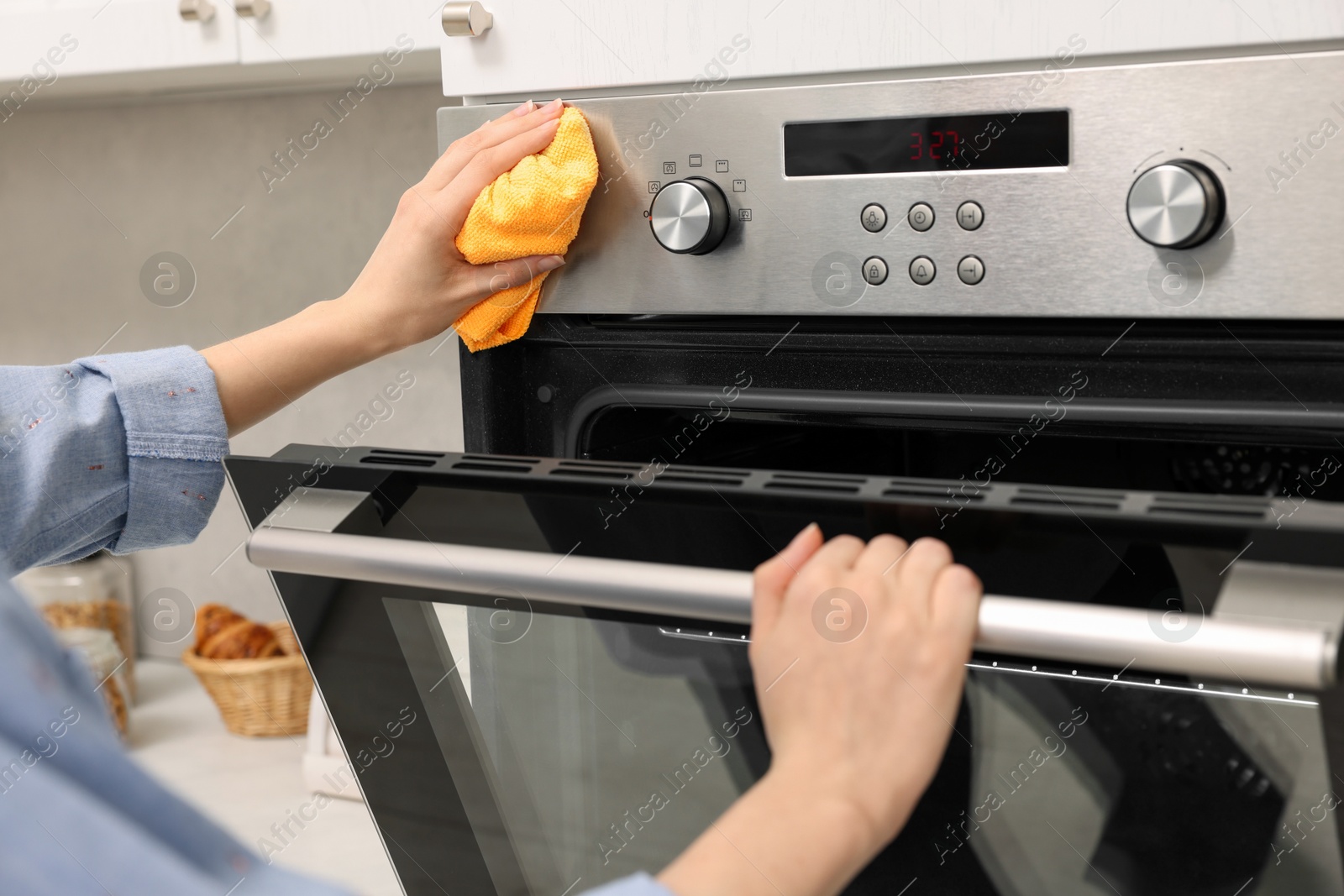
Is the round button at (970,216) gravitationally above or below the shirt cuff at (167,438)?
above

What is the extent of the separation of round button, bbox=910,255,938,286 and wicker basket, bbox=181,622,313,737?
1.03 meters

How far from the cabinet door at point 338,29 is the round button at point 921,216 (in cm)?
35

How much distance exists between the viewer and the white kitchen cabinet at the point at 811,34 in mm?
497

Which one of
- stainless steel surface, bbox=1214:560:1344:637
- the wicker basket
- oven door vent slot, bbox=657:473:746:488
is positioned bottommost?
the wicker basket

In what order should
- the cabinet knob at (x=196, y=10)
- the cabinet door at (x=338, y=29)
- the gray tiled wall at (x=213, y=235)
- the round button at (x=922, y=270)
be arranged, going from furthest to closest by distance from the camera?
1. the gray tiled wall at (x=213, y=235)
2. the cabinet knob at (x=196, y=10)
3. the cabinet door at (x=338, y=29)
4. the round button at (x=922, y=270)

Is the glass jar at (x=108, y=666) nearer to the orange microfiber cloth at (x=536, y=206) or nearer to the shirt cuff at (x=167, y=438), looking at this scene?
the shirt cuff at (x=167, y=438)

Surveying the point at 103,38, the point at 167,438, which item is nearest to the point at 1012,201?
the point at 167,438

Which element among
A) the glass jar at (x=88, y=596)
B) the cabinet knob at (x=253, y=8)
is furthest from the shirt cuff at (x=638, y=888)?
the glass jar at (x=88, y=596)

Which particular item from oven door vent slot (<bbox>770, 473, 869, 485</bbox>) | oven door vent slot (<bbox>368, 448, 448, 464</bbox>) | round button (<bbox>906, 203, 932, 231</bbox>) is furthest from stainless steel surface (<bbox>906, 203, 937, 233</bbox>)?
oven door vent slot (<bbox>368, 448, 448, 464</bbox>)

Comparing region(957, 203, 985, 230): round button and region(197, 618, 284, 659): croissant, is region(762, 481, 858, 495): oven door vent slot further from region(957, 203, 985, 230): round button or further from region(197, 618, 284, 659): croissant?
region(197, 618, 284, 659): croissant

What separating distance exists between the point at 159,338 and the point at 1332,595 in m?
1.46

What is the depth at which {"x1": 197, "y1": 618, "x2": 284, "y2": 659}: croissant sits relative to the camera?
4.56ft

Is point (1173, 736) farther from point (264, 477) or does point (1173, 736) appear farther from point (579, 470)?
point (264, 477)

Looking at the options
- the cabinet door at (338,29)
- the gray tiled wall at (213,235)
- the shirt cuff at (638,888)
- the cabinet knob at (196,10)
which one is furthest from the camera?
the gray tiled wall at (213,235)
